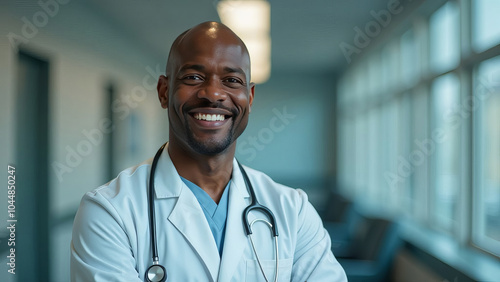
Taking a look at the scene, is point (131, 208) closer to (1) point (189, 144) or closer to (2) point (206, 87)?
(1) point (189, 144)

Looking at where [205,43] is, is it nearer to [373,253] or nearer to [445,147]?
[373,253]

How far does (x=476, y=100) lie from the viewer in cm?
202

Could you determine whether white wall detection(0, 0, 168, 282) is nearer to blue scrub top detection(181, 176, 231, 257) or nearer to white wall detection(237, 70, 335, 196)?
white wall detection(237, 70, 335, 196)

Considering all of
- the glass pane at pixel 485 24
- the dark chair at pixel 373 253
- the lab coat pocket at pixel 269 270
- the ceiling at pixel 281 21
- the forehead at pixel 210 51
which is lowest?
the dark chair at pixel 373 253

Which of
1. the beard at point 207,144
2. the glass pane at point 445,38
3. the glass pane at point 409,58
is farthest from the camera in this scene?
the glass pane at point 409,58

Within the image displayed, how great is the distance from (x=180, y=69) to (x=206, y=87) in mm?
66

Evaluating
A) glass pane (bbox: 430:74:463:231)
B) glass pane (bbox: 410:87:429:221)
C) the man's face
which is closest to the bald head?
the man's face

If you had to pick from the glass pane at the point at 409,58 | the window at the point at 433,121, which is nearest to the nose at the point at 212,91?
the window at the point at 433,121

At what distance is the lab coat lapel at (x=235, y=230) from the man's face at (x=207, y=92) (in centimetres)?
11

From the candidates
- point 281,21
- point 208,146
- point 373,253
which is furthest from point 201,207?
point 281,21

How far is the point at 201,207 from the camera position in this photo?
35.3 inches

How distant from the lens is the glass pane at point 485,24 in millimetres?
1819

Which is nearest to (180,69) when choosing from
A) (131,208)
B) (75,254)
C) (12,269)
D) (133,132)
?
(131,208)

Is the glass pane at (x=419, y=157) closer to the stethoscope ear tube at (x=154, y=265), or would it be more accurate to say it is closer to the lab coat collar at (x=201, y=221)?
the lab coat collar at (x=201, y=221)
